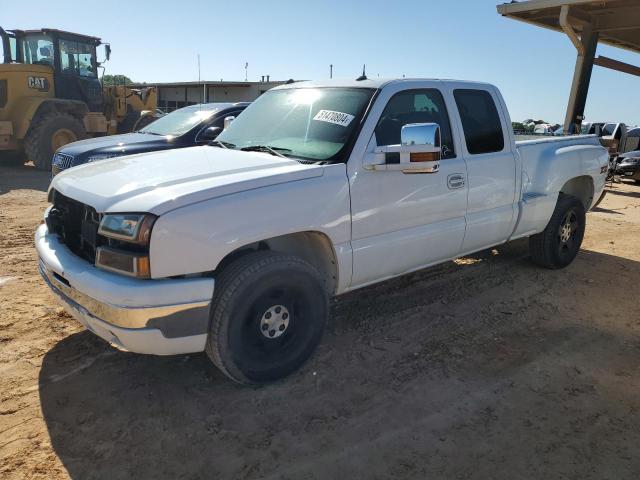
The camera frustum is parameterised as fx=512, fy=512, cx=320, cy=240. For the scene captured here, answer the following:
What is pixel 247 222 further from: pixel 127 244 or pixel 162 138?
pixel 162 138

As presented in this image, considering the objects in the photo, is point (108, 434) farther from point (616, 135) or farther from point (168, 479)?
point (616, 135)

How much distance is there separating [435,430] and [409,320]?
1.47 m

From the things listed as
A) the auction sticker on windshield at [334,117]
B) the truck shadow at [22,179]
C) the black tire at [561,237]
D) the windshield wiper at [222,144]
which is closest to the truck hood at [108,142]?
the truck shadow at [22,179]

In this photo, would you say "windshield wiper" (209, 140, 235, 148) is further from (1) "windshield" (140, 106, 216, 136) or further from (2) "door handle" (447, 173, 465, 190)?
(1) "windshield" (140, 106, 216, 136)

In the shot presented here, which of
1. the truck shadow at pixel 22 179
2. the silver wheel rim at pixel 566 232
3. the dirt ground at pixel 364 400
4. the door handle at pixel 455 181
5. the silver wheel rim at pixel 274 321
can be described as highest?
the door handle at pixel 455 181

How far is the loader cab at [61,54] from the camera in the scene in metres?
13.0

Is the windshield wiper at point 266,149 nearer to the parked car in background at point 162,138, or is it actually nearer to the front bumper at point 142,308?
the front bumper at point 142,308

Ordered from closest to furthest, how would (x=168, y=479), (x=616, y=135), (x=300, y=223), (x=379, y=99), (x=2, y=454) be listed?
(x=168, y=479) → (x=2, y=454) → (x=300, y=223) → (x=379, y=99) → (x=616, y=135)

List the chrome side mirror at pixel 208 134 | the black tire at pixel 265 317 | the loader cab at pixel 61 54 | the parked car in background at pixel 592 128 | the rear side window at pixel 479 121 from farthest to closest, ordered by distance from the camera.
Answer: the parked car in background at pixel 592 128 < the loader cab at pixel 61 54 < the chrome side mirror at pixel 208 134 < the rear side window at pixel 479 121 < the black tire at pixel 265 317

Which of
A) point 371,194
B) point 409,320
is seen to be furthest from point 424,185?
point 409,320

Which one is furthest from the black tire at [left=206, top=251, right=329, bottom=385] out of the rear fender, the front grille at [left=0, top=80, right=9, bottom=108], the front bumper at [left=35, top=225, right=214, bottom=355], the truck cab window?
the front grille at [left=0, top=80, right=9, bottom=108]

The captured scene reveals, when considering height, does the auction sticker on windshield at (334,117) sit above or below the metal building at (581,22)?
below

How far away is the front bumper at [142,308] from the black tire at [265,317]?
123 millimetres

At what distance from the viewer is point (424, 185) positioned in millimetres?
3824
